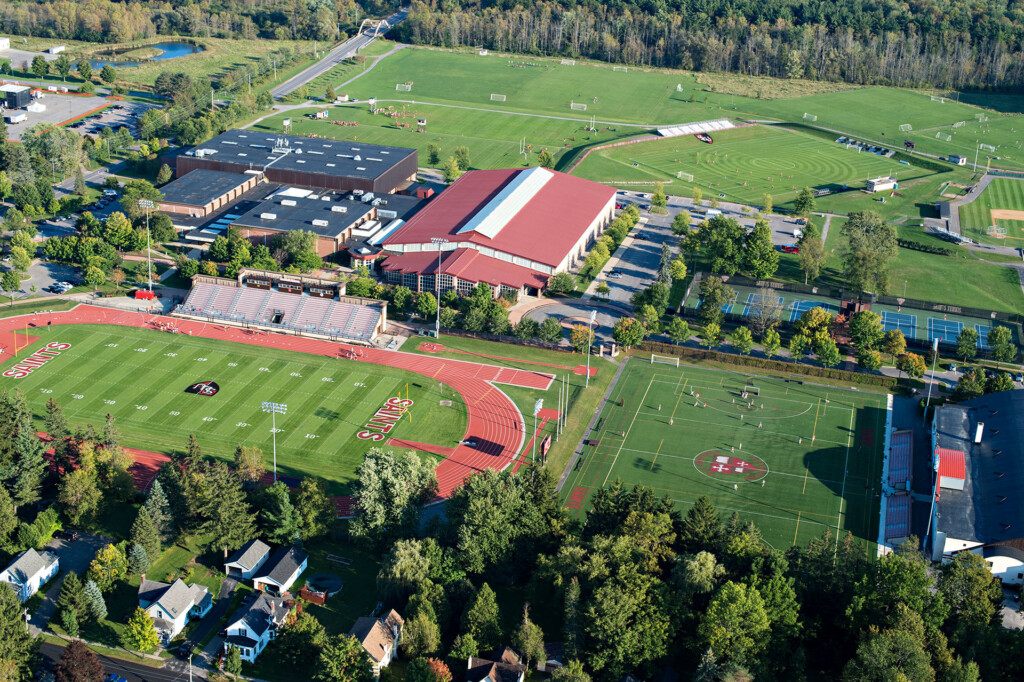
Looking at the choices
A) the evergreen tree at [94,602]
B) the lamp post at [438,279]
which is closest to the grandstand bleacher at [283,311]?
the lamp post at [438,279]

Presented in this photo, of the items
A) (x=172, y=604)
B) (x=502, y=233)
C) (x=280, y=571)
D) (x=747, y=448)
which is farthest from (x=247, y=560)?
(x=502, y=233)

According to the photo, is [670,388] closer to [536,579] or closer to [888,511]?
[888,511]

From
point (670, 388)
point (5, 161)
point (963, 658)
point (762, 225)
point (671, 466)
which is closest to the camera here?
point (963, 658)

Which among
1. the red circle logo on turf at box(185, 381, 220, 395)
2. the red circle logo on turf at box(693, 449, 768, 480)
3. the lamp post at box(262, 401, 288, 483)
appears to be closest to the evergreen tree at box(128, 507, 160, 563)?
the lamp post at box(262, 401, 288, 483)

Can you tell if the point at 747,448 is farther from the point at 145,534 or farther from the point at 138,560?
the point at 138,560

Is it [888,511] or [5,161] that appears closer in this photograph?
[888,511]

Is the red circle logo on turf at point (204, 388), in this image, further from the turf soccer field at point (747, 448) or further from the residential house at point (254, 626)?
the turf soccer field at point (747, 448)

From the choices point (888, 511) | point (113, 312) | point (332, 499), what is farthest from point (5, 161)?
point (888, 511)
